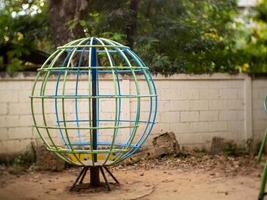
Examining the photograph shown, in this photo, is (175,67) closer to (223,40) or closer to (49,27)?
(223,40)

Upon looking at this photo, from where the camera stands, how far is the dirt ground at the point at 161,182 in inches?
210

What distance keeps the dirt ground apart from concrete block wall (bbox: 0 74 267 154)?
63 centimetres

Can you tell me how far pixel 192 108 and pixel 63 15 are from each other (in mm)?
2852

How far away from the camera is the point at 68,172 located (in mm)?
6844

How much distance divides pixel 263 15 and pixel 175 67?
7.60 ft

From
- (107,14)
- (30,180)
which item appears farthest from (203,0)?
(30,180)

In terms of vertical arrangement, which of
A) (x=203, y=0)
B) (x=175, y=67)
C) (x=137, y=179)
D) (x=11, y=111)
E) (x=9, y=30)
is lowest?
(x=137, y=179)

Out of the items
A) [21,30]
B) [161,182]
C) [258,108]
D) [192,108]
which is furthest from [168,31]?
[161,182]

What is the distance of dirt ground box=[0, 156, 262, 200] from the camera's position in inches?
210

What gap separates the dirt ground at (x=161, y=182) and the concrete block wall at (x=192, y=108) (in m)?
0.63

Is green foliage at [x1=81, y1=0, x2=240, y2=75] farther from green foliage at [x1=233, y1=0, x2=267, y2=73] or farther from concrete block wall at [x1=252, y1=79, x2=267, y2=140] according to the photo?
concrete block wall at [x1=252, y1=79, x2=267, y2=140]

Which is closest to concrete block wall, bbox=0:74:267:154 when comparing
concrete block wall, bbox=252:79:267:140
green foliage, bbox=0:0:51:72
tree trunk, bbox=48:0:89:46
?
concrete block wall, bbox=252:79:267:140

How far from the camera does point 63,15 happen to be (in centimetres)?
870

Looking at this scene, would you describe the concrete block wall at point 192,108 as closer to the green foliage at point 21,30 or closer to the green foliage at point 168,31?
the green foliage at point 168,31
